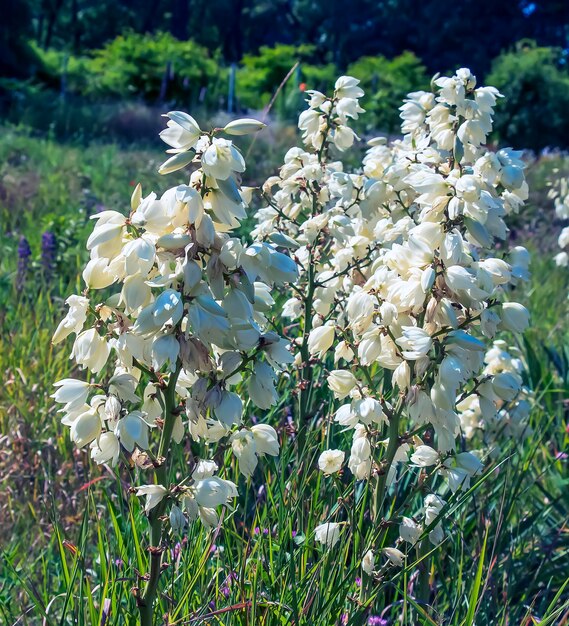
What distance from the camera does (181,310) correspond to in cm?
120

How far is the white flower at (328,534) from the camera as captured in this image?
1685 millimetres

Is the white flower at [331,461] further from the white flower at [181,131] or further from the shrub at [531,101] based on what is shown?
the shrub at [531,101]

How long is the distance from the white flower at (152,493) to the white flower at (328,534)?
481 millimetres

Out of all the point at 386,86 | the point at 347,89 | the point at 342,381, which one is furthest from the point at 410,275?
the point at 386,86

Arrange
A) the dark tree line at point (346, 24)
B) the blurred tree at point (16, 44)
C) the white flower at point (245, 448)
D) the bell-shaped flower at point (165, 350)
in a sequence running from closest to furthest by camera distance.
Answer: the bell-shaped flower at point (165, 350) → the white flower at point (245, 448) → the blurred tree at point (16, 44) → the dark tree line at point (346, 24)

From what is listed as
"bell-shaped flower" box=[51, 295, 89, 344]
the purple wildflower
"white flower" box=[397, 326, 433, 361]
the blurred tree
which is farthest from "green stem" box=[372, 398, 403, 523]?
the blurred tree

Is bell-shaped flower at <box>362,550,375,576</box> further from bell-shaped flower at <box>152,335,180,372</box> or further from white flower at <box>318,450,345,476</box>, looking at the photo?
bell-shaped flower at <box>152,335,180,372</box>

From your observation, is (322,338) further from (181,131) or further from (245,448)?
(181,131)

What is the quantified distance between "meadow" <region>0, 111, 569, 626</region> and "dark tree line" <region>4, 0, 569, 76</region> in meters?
29.2

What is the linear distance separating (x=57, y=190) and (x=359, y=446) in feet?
18.7

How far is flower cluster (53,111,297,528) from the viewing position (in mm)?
1229

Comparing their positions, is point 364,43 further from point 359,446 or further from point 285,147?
point 359,446

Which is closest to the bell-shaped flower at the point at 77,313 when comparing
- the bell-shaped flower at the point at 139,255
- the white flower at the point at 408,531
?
the bell-shaped flower at the point at 139,255

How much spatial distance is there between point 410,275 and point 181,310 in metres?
0.57
